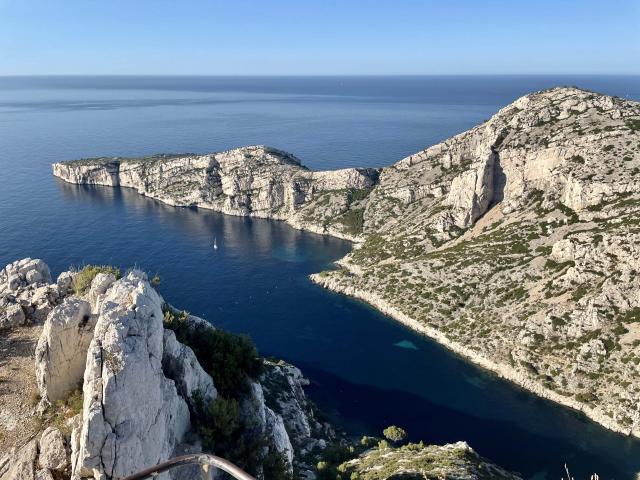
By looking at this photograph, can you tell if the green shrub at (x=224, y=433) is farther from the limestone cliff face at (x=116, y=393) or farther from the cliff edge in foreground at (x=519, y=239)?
the cliff edge in foreground at (x=519, y=239)

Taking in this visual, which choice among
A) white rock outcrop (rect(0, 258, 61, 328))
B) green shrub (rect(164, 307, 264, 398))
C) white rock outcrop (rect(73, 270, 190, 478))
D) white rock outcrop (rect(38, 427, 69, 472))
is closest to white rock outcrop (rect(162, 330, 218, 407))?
white rock outcrop (rect(73, 270, 190, 478))

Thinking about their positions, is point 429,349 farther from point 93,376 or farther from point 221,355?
point 93,376

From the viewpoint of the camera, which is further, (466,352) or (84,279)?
(466,352)

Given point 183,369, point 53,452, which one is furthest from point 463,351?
point 53,452

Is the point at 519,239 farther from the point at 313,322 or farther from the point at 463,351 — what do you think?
the point at 313,322

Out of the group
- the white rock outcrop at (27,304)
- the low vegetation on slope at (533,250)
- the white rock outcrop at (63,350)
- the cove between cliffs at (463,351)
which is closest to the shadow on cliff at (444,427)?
the cove between cliffs at (463,351)

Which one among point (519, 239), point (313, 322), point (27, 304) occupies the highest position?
point (27, 304)

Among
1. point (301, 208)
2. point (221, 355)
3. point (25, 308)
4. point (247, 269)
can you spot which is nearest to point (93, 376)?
point (221, 355)
